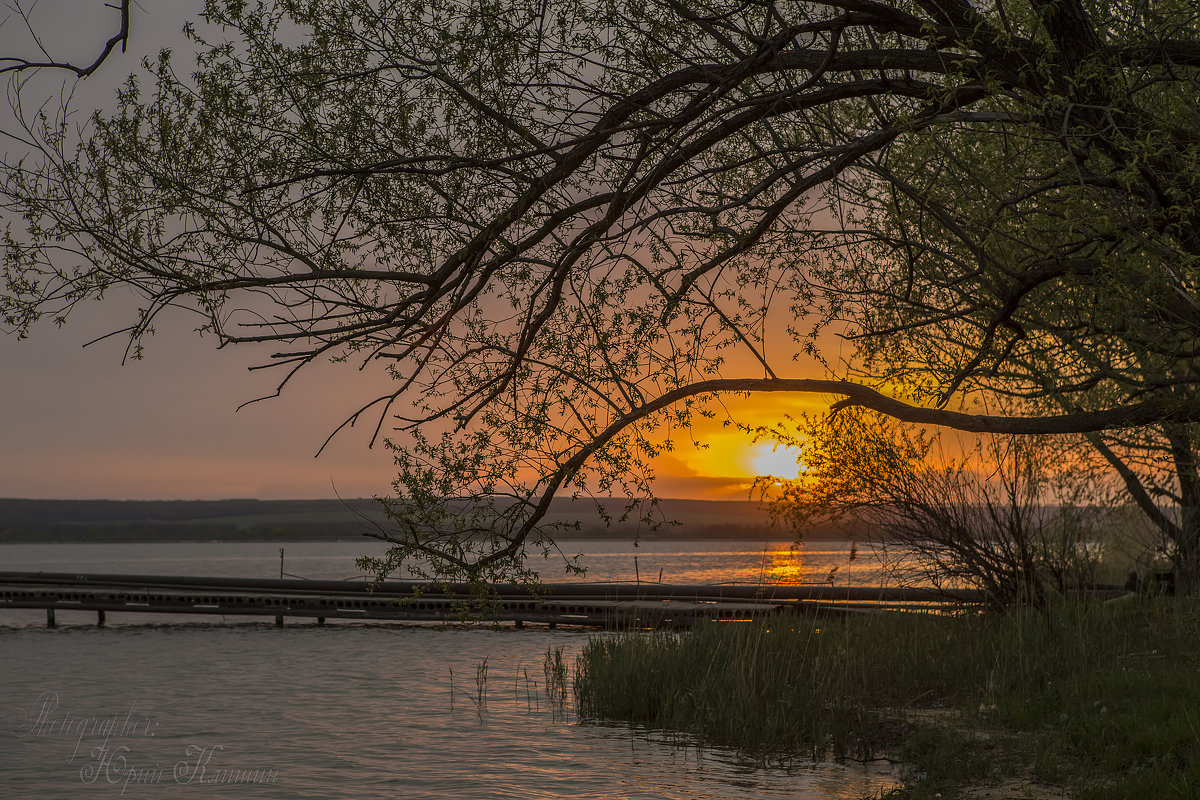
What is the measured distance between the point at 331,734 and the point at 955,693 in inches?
401

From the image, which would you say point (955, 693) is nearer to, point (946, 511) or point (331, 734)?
point (946, 511)

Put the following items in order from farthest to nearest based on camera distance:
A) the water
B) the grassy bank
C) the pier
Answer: the pier → the water → the grassy bank

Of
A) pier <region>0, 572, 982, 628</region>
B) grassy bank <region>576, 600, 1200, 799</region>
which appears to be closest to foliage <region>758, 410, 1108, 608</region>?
grassy bank <region>576, 600, 1200, 799</region>

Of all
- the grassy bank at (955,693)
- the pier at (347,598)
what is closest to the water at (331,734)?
the grassy bank at (955,693)

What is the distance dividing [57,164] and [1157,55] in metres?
8.85

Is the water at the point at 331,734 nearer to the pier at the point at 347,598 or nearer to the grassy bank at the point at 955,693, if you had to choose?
the grassy bank at the point at 955,693

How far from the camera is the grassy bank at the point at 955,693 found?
9859 millimetres

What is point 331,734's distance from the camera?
17438 millimetres

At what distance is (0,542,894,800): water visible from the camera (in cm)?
1272

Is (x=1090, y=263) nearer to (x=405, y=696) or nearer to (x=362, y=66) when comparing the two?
(x=362, y=66)

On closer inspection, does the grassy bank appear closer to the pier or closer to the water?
the water

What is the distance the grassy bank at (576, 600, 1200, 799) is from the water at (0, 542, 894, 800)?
0.57 metres

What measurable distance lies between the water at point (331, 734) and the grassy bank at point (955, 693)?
57cm

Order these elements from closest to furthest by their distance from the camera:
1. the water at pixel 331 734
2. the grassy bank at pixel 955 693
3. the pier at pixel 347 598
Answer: the grassy bank at pixel 955 693 < the water at pixel 331 734 < the pier at pixel 347 598
